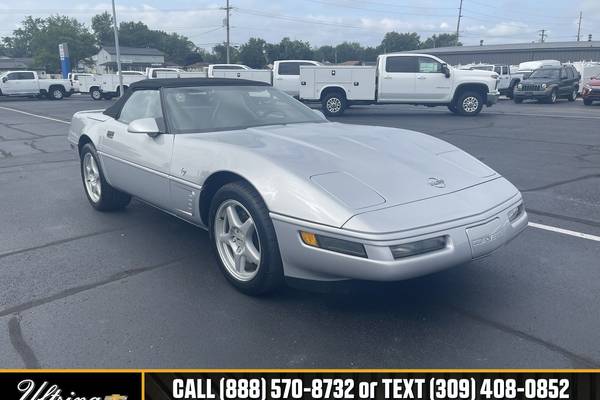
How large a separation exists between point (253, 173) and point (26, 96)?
107ft

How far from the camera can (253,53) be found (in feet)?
247

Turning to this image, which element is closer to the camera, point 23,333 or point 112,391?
point 112,391

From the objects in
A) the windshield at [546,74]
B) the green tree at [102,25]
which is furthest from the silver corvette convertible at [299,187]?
the green tree at [102,25]

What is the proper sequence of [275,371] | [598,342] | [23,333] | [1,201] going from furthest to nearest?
[1,201] → [23,333] → [598,342] → [275,371]

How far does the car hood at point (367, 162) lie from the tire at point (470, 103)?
13200mm

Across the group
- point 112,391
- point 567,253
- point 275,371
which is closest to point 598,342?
point 567,253

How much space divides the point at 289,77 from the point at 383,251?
1765 cm

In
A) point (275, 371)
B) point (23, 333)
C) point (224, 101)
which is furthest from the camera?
point (224, 101)

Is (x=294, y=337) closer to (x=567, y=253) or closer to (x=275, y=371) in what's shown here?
(x=275, y=371)

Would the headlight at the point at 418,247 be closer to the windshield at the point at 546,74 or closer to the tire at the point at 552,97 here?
the tire at the point at 552,97

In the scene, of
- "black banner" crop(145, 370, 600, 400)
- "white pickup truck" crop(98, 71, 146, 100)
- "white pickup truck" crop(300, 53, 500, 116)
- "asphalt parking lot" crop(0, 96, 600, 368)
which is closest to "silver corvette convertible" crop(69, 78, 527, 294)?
"asphalt parking lot" crop(0, 96, 600, 368)

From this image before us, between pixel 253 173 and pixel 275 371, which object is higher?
pixel 253 173

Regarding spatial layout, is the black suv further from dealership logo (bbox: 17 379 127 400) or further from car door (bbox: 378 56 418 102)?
dealership logo (bbox: 17 379 127 400)

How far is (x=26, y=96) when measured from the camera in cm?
3072
